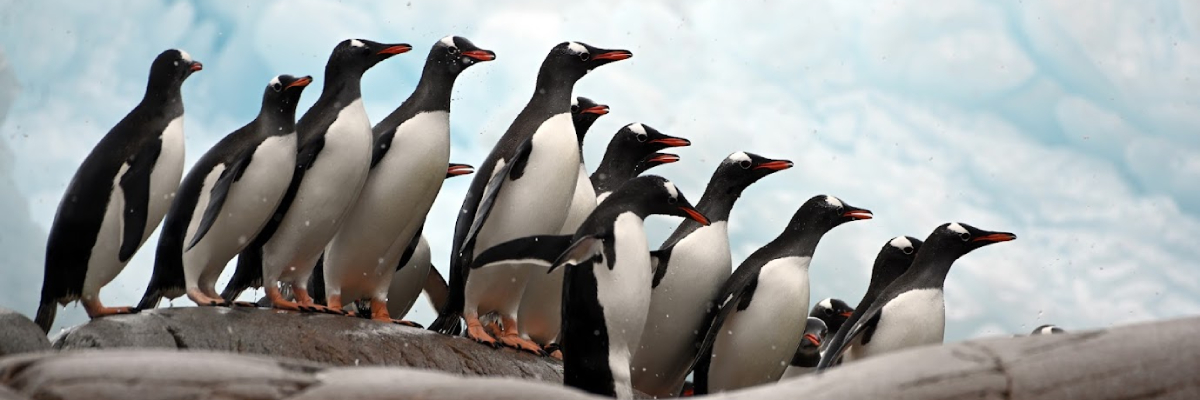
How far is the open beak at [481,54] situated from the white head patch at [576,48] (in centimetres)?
43

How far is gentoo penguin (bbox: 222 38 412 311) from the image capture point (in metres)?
6.06

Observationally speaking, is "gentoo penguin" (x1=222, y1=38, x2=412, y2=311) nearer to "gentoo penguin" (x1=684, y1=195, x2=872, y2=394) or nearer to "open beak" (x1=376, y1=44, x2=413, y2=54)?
Result: "open beak" (x1=376, y1=44, x2=413, y2=54)

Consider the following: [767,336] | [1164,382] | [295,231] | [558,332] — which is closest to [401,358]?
[295,231]

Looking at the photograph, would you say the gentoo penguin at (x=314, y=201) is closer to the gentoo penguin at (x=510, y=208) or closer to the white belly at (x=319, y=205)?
the white belly at (x=319, y=205)

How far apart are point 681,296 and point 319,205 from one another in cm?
184

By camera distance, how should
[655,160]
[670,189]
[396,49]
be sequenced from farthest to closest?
[655,160]
[396,49]
[670,189]

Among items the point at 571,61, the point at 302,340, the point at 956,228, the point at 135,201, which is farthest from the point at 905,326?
the point at 135,201

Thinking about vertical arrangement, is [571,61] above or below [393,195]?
above

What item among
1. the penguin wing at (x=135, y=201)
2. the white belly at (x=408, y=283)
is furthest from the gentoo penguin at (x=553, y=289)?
the penguin wing at (x=135, y=201)

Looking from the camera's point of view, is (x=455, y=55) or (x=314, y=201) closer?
(x=314, y=201)

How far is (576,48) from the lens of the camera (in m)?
6.87

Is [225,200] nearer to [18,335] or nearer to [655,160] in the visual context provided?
[18,335]

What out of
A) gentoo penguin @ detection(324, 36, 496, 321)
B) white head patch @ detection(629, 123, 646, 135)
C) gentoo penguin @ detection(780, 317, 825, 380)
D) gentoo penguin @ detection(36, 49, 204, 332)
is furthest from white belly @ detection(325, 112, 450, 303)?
gentoo penguin @ detection(780, 317, 825, 380)

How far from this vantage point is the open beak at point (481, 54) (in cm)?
667
